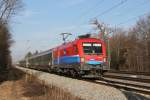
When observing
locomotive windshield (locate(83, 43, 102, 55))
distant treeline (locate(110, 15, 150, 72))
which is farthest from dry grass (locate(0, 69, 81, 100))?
distant treeline (locate(110, 15, 150, 72))

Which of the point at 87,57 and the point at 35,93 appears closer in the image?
the point at 35,93

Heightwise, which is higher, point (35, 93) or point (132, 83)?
point (132, 83)

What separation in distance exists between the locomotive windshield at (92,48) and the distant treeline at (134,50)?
786 inches

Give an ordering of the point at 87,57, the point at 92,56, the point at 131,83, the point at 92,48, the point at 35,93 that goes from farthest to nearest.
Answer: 1. the point at 92,48
2. the point at 92,56
3. the point at 87,57
4. the point at 131,83
5. the point at 35,93

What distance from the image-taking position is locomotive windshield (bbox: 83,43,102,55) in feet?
89.7

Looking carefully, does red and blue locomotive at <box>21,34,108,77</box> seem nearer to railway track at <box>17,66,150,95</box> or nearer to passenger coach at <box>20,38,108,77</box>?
passenger coach at <box>20,38,108,77</box>

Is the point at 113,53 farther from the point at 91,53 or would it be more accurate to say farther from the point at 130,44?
the point at 91,53

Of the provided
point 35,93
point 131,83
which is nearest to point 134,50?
point 131,83

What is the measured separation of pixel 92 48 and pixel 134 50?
29155mm

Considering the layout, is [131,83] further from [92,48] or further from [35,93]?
[35,93]

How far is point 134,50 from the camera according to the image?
55.6 metres

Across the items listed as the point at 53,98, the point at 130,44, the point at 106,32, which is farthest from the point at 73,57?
the point at 106,32

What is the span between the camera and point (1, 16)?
125ft

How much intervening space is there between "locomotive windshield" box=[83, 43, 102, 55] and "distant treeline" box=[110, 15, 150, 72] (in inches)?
786
